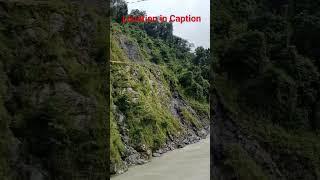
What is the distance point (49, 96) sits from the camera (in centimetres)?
751

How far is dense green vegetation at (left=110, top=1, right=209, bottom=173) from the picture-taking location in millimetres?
14641

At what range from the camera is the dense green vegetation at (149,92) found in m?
14.6

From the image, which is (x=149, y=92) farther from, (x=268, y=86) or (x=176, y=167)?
(x=268, y=86)

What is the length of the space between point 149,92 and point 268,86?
10.6 m

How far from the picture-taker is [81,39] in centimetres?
836

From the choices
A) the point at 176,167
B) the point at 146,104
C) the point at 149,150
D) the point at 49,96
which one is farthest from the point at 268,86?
the point at 146,104

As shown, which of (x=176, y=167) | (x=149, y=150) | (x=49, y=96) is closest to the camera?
(x=49, y=96)

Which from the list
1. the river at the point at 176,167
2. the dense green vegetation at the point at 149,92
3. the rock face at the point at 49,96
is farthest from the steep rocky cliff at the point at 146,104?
the rock face at the point at 49,96

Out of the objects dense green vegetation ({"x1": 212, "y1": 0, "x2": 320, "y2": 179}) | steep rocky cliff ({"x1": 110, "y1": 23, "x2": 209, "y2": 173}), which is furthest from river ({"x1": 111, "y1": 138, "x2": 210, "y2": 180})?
dense green vegetation ({"x1": 212, "y1": 0, "x2": 320, "y2": 179})

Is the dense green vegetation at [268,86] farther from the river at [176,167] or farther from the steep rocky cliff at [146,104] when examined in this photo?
the steep rocky cliff at [146,104]

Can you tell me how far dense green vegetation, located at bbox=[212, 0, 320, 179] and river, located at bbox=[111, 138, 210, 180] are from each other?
18.2 feet

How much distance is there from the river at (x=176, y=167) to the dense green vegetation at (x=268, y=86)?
5539mm

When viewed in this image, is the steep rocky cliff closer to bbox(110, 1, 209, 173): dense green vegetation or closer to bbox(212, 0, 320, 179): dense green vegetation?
bbox(110, 1, 209, 173): dense green vegetation

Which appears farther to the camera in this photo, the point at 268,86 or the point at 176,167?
the point at 176,167
